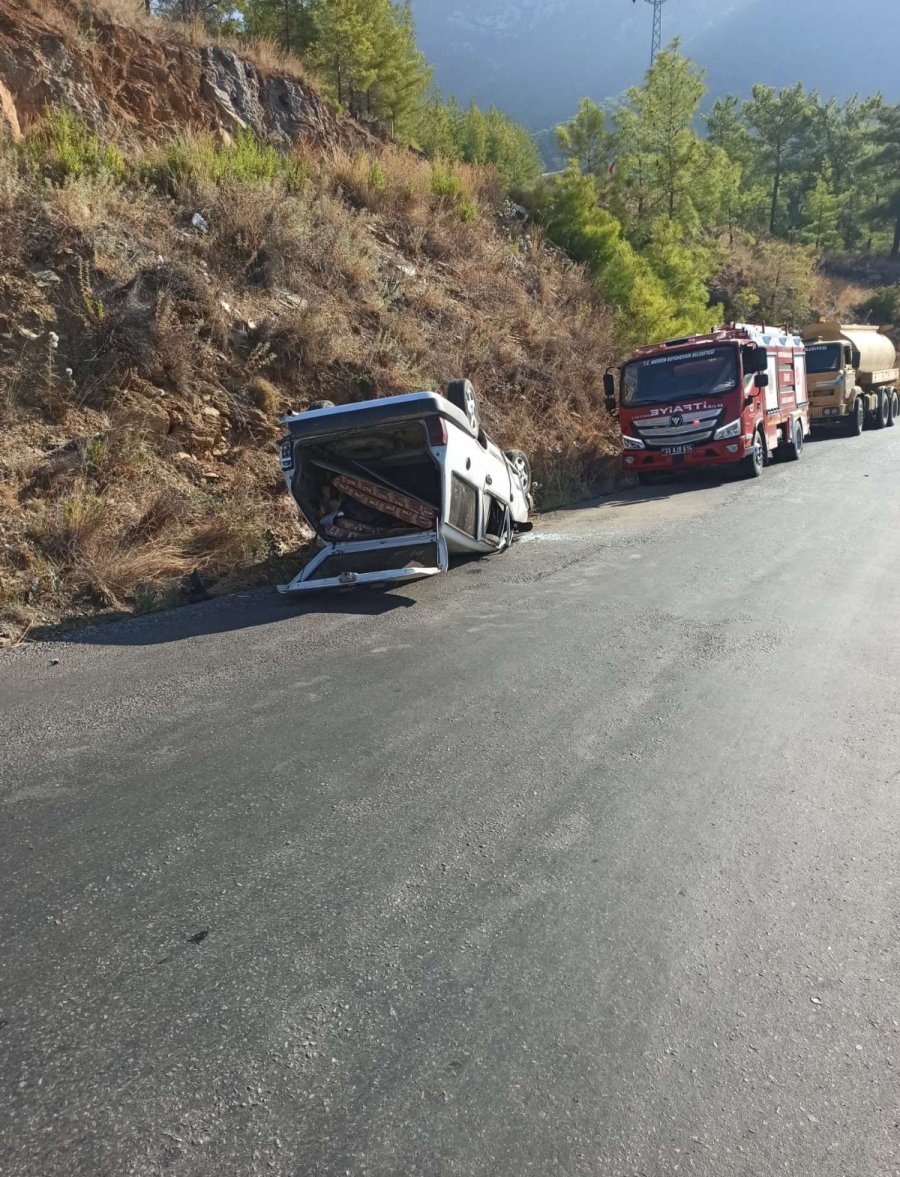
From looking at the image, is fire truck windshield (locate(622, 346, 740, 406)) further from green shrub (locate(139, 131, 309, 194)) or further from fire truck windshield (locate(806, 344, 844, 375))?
fire truck windshield (locate(806, 344, 844, 375))

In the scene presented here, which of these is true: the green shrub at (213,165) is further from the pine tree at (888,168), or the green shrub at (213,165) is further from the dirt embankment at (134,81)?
the pine tree at (888,168)

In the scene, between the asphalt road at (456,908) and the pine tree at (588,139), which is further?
the pine tree at (588,139)

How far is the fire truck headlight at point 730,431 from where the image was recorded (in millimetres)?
13961

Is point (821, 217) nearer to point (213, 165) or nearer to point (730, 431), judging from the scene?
point (730, 431)

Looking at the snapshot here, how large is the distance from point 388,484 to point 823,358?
1823cm

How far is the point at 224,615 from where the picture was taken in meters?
6.84

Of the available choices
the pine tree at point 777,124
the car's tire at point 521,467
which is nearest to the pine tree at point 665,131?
the car's tire at point 521,467

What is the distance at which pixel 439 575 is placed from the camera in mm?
8195

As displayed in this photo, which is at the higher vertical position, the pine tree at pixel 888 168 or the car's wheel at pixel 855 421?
the pine tree at pixel 888 168

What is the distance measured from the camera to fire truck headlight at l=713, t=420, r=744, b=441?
14.0 meters

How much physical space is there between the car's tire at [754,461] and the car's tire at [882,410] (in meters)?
12.7

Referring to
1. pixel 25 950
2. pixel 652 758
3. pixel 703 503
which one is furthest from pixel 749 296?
pixel 25 950

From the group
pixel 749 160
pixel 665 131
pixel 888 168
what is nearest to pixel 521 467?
pixel 665 131

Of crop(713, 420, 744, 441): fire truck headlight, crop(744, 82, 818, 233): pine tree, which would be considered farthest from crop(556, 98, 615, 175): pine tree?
crop(744, 82, 818, 233): pine tree
